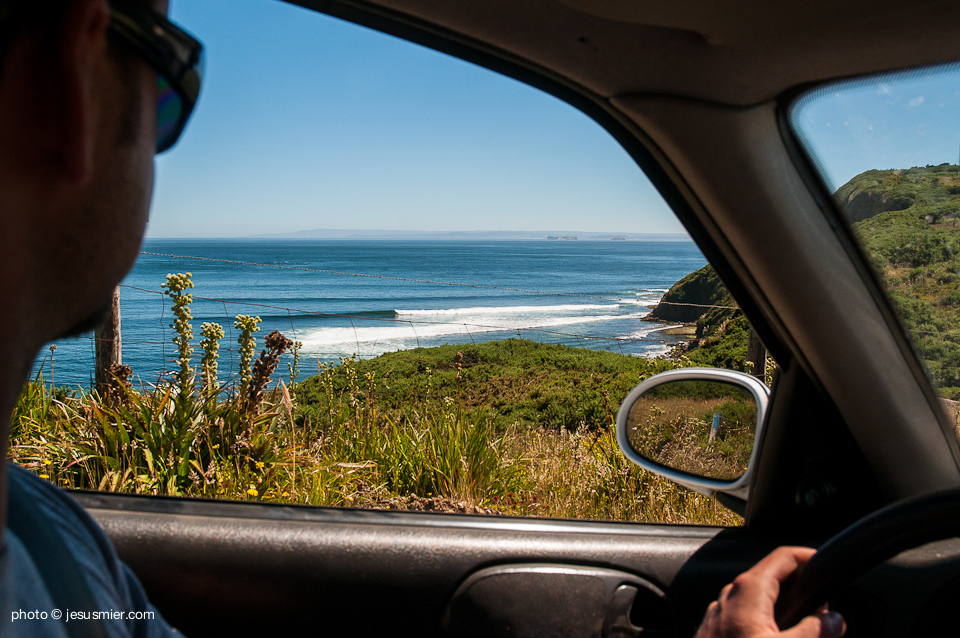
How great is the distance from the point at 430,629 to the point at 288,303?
43.7 metres

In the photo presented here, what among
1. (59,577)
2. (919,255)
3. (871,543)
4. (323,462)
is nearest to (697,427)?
(919,255)

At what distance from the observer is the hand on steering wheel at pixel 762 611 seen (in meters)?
1.08

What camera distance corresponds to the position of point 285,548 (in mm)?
1704

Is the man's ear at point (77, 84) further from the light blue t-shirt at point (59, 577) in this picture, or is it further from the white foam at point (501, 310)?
the white foam at point (501, 310)

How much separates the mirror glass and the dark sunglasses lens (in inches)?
59.9

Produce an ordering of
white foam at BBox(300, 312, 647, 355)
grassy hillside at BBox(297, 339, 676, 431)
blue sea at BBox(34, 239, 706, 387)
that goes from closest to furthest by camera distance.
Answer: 1. grassy hillside at BBox(297, 339, 676, 431)
2. blue sea at BBox(34, 239, 706, 387)
3. white foam at BBox(300, 312, 647, 355)

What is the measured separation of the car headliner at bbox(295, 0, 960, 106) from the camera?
110 cm

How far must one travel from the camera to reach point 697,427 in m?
2.04

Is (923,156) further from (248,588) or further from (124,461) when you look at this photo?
(124,461)

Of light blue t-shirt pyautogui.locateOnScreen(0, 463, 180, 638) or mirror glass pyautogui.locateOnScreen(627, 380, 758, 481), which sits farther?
mirror glass pyautogui.locateOnScreen(627, 380, 758, 481)

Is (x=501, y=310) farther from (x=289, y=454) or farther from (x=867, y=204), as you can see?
(x=867, y=204)

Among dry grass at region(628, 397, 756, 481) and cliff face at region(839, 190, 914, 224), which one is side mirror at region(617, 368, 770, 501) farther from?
cliff face at region(839, 190, 914, 224)

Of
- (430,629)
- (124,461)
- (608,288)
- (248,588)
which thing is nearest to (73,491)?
(248,588)

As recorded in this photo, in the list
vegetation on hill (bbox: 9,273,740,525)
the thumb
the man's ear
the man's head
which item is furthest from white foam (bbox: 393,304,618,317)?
the man's ear
